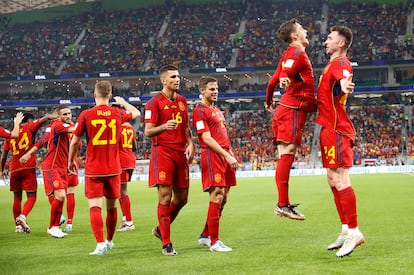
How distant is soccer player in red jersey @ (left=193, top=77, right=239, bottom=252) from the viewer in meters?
8.57

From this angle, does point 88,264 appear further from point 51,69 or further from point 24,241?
point 51,69

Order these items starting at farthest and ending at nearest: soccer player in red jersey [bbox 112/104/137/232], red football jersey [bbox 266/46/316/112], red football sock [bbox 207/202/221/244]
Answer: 1. soccer player in red jersey [bbox 112/104/137/232]
2. red football sock [bbox 207/202/221/244]
3. red football jersey [bbox 266/46/316/112]

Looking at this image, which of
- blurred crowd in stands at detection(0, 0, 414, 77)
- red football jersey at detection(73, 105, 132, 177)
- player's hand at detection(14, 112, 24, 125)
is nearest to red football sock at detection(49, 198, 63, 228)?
player's hand at detection(14, 112, 24, 125)

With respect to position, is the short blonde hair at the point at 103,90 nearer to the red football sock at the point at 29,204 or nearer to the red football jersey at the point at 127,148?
the red football jersey at the point at 127,148

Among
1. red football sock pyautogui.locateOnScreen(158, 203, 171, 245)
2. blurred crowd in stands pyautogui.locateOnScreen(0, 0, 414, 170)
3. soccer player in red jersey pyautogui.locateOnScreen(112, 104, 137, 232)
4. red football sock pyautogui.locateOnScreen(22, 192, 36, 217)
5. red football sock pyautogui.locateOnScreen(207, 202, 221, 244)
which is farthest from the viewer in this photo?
blurred crowd in stands pyautogui.locateOnScreen(0, 0, 414, 170)

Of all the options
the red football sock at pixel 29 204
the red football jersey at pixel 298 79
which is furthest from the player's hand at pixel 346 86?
the red football sock at pixel 29 204

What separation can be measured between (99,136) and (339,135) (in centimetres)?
337

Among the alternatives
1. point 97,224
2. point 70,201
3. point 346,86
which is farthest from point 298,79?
point 70,201

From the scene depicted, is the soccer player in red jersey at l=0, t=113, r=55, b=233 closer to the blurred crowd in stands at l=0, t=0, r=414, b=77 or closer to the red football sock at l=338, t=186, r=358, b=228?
the red football sock at l=338, t=186, r=358, b=228

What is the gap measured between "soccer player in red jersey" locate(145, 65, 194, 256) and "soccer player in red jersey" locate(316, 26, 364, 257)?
2050 mm

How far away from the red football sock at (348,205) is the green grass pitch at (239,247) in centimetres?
47

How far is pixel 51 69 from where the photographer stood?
60.7 meters

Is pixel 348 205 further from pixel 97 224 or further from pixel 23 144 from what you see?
pixel 23 144

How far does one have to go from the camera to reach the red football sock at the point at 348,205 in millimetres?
7547
